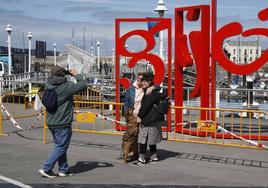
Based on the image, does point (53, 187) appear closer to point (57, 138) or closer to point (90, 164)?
point (57, 138)

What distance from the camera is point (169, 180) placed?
7.48 meters

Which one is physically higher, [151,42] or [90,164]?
[151,42]

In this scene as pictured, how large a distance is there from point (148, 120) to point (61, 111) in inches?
72.9

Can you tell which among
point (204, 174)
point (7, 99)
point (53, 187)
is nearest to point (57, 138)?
point (53, 187)

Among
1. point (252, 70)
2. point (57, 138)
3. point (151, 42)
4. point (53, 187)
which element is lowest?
Result: point (53, 187)

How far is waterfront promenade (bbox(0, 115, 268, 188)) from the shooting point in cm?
734

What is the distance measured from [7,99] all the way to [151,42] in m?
12.1

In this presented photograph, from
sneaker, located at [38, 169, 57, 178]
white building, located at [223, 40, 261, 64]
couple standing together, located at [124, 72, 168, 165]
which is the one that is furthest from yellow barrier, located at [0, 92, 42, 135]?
white building, located at [223, 40, 261, 64]

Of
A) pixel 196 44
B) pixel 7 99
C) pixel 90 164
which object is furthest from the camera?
pixel 7 99

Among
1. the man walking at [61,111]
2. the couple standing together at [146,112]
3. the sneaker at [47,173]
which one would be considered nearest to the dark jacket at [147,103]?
the couple standing together at [146,112]

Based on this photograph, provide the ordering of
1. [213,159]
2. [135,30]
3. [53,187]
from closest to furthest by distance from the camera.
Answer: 1. [53,187]
2. [213,159]
3. [135,30]

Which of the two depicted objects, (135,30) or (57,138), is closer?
(57,138)

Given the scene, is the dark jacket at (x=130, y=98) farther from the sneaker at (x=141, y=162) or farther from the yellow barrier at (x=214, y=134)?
the yellow barrier at (x=214, y=134)

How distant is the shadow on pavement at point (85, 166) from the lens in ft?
27.1
